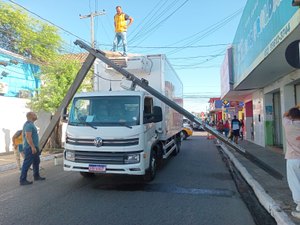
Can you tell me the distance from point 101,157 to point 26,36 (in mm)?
13251

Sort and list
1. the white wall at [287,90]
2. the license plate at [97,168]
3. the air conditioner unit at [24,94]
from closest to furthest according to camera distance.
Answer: the license plate at [97,168], the white wall at [287,90], the air conditioner unit at [24,94]

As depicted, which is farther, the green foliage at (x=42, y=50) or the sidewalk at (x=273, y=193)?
the green foliage at (x=42, y=50)

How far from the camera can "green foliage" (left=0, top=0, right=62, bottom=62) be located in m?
17.4

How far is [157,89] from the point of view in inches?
406

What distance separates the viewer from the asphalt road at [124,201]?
5.61m

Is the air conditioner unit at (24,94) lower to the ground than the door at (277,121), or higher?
higher

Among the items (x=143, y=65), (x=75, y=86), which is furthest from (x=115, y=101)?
(x=75, y=86)

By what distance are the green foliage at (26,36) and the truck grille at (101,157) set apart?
1187 centimetres

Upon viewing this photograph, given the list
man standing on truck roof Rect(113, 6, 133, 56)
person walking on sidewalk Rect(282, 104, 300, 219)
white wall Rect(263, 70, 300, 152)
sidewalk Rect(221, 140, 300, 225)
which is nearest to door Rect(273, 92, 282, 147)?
white wall Rect(263, 70, 300, 152)

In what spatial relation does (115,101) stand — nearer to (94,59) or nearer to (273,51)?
(94,59)

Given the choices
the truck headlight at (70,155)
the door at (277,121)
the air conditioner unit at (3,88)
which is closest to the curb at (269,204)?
the truck headlight at (70,155)

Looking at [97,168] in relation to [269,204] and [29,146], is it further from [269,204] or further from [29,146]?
[269,204]

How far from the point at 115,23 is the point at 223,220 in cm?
929

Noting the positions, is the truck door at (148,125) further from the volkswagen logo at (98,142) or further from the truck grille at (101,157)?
the volkswagen logo at (98,142)
